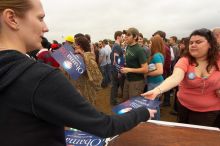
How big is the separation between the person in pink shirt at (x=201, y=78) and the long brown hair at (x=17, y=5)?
1527 millimetres

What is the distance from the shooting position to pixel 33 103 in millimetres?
745

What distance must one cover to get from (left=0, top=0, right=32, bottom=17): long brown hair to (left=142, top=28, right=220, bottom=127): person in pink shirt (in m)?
1.53

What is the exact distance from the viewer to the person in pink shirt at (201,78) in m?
2.12

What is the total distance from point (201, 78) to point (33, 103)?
66.0 inches

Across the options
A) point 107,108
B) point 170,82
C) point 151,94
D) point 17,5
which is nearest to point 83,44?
point 170,82

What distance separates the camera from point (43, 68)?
761mm

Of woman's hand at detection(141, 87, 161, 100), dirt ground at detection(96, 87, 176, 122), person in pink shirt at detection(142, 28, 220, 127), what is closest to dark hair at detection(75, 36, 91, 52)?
person in pink shirt at detection(142, 28, 220, 127)

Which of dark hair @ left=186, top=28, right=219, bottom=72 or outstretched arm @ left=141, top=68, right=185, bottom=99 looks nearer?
outstretched arm @ left=141, top=68, right=185, bottom=99

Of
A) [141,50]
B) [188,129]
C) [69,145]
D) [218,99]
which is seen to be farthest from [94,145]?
[141,50]

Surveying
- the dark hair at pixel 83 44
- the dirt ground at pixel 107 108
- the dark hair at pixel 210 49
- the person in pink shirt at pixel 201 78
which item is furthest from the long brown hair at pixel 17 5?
the dirt ground at pixel 107 108

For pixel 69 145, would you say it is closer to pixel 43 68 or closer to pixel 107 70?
pixel 43 68

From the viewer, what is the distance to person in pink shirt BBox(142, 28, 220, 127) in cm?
212

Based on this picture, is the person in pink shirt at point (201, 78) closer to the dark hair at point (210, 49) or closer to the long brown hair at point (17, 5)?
the dark hair at point (210, 49)

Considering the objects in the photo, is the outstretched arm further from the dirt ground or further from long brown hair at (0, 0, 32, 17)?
the dirt ground
